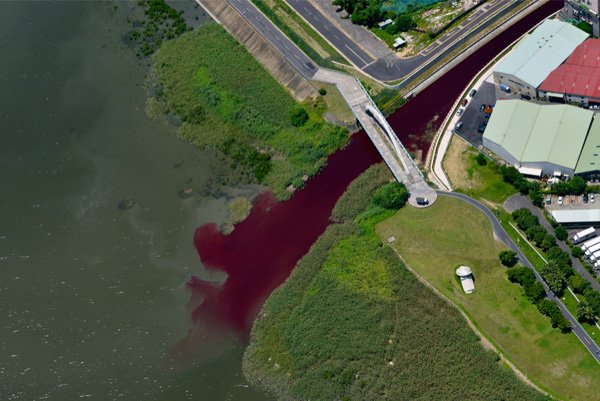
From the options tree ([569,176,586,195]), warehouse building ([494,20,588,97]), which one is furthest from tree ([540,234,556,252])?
warehouse building ([494,20,588,97])

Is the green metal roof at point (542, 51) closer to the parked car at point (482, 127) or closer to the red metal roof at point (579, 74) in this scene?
the red metal roof at point (579, 74)

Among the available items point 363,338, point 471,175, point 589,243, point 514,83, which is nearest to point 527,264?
point 589,243

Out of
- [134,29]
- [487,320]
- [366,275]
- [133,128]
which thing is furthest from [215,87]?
[487,320]

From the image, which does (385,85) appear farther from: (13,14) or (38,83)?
(13,14)

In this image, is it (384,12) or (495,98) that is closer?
(495,98)

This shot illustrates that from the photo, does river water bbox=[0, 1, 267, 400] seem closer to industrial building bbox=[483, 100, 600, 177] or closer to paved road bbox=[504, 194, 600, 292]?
paved road bbox=[504, 194, 600, 292]

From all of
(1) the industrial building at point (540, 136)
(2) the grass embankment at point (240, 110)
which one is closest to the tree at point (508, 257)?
(1) the industrial building at point (540, 136)

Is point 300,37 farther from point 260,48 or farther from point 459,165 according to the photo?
point 459,165
